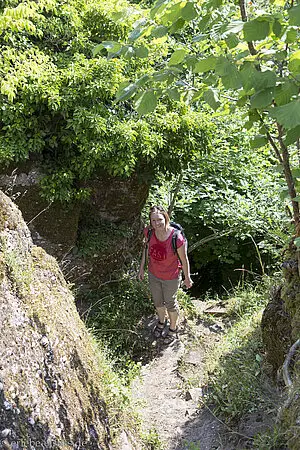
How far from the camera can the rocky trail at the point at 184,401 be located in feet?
15.0

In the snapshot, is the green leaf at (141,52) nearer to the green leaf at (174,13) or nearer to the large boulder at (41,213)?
the green leaf at (174,13)

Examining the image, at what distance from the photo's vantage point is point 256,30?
2.37 meters

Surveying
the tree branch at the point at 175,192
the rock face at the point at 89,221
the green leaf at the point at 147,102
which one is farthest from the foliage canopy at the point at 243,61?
the tree branch at the point at 175,192

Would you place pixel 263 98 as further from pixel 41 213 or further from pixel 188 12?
pixel 41 213

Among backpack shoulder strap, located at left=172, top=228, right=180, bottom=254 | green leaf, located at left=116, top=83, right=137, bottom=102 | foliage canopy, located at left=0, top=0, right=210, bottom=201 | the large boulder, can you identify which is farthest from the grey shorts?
green leaf, located at left=116, top=83, right=137, bottom=102

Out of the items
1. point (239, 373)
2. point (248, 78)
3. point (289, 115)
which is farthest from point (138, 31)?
point (239, 373)

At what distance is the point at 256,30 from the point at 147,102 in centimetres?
72

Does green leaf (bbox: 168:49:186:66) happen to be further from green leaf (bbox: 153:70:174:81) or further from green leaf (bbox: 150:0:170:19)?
green leaf (bbox: 150:0:170:19)

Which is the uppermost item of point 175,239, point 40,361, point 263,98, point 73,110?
point 73,110

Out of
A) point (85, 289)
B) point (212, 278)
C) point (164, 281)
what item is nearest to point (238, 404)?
point (164, 281)

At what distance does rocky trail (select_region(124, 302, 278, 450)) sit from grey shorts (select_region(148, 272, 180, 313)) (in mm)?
594

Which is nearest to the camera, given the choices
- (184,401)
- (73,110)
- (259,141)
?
(259,141)

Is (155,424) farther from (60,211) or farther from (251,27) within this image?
(251,27)

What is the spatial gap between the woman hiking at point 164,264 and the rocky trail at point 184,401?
0.34 m
